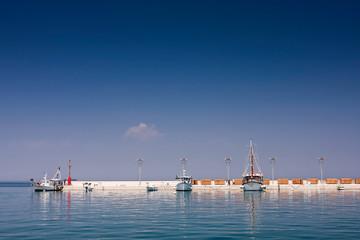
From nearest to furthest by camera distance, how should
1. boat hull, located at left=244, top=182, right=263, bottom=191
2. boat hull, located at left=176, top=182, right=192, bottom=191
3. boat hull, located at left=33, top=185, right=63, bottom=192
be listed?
boat hull, located at left=244, top=182, right=263, bottom=191
boat hull, located at left=176, top=182, right=192, bottom=191
boat hull, located at left=33, top=185, right=63, bottom=192

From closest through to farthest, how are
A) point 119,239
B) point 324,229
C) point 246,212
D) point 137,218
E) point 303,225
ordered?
1. point 119,239
2. point 324,229
3. point 303,225
4. point 137,218
5. point 246,212

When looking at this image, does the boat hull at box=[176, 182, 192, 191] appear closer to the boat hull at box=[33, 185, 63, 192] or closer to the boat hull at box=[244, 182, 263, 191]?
the boat hull at box=[244, 182, 263, 191]

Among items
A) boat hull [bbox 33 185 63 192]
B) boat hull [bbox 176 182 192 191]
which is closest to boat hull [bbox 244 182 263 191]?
boat hull [bbox 176 182 192 191]

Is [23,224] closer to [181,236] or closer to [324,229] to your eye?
[181,236]

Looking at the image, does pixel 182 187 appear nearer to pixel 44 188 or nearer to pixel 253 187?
pixel 253 187

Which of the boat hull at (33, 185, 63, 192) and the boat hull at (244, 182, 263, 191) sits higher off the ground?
the boat hull at (244, 182, 263, 191)

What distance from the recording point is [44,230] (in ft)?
135

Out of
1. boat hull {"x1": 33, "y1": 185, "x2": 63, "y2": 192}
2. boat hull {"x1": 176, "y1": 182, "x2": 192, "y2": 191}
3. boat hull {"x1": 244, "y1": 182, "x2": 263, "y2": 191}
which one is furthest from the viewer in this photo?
boat hull {"x1": 33, "y1": 185, "x2": 63, "y2": 192}

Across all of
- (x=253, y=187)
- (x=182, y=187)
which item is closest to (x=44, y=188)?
(x=182, y=187)

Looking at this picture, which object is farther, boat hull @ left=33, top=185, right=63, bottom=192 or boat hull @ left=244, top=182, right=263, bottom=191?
boat hull @ left=33, top=185, right=63, bottom=192

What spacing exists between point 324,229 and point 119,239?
2409 centimetres

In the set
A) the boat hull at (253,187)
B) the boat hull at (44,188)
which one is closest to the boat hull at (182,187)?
the boat hull at (253,187)

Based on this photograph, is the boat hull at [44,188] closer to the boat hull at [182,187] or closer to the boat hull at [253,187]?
the boat hull at [182,187]

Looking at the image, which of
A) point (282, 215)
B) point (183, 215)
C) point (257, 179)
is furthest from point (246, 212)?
point (257, 179)
